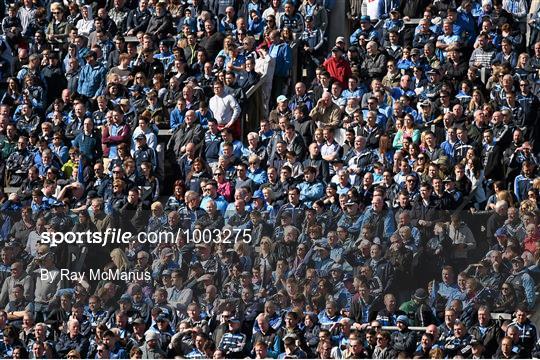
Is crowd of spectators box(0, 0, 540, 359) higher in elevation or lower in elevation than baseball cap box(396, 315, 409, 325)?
higher

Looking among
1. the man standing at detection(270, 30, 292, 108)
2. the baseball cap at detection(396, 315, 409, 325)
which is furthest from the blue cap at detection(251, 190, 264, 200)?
the baseball cap at detection(396, 315, 409, 325)

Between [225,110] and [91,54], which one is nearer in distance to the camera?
[225,110]

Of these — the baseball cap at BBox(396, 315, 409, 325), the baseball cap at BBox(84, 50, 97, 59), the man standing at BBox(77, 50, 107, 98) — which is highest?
the baseball cap at BBox(84, 50, 97, 59)

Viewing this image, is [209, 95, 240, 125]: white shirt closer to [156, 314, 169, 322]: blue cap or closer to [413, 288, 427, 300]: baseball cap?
[156, 314, 169, 322]: blue cap

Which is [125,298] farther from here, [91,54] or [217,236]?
[91,54]

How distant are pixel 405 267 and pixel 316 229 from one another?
4.57 ft

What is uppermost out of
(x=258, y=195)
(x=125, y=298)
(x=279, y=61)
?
(x=279, y=61)

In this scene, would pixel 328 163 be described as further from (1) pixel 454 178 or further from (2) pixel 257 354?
(2) pixel 257 354

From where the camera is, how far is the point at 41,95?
29.5 meters

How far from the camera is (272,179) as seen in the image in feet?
85.7

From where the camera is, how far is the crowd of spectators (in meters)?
23.8

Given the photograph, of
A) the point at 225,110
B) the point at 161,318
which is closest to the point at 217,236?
the point at 161,318

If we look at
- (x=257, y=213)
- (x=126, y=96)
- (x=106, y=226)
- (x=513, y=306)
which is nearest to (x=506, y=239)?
(x=513, y=306)

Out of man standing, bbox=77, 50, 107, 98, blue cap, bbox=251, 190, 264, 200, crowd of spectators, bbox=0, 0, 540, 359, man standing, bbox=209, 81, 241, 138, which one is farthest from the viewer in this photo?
man standing, bbox=77, 50, 107, 98
